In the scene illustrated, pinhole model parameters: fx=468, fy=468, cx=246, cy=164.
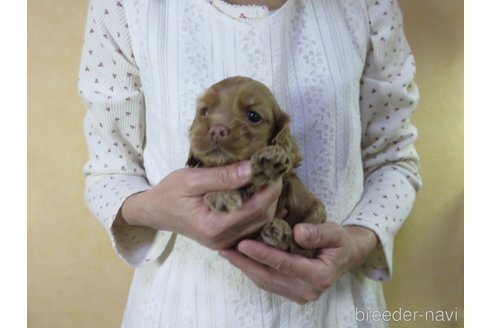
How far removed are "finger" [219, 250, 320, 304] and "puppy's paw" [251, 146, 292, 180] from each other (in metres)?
0.14

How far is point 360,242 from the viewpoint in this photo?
2.42 ft

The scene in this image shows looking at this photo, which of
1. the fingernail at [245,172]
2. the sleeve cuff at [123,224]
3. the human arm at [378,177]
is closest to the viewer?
the fingernail at [245,172]

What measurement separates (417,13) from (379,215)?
45cm

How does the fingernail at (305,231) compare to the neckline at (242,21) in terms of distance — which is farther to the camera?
the neckline at (242,21)

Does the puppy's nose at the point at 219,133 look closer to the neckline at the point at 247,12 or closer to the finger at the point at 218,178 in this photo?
the finger at the point at 218,178

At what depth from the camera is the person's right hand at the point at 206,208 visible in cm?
57

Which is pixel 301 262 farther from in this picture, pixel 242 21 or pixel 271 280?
pixel 242 21

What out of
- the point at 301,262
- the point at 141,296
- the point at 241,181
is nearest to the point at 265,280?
the point at 301,262

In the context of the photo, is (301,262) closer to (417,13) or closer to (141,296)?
(141,296)

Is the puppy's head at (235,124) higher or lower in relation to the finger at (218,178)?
higher

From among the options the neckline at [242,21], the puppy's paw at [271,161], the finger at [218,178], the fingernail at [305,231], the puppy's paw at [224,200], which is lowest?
the fingernail at [305,231]

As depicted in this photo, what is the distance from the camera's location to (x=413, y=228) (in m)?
0.95

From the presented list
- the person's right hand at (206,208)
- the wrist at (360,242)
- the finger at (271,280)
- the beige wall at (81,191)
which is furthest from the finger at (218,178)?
the beige wall at (81,191)

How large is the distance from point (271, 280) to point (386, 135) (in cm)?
37
